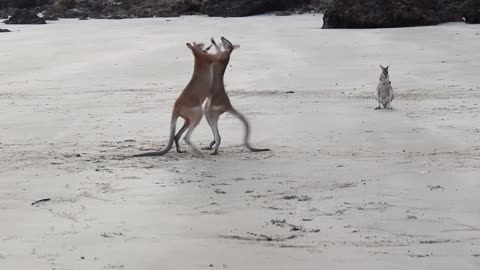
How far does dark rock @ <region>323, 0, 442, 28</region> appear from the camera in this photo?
18703mm

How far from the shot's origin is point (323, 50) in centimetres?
1413

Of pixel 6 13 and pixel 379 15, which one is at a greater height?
pixel 379 15

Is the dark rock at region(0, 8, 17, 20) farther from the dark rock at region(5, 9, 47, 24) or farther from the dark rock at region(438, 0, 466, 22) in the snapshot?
the dark rock at region(438, 0, 466, 22)

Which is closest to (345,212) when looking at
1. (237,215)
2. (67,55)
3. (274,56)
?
(237,215)

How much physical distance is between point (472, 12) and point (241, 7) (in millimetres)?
7100

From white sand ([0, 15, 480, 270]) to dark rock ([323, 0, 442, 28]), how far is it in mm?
5756

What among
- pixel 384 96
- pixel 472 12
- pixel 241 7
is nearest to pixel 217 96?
pixel 384 96

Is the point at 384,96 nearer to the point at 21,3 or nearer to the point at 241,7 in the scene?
the point at 241,7

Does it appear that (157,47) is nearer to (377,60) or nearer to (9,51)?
(9,51)

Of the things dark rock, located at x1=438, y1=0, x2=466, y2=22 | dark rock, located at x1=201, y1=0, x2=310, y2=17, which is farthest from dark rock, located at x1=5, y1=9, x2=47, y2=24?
dark rock, located at x1=438, y1=0, x2=466, y2=22

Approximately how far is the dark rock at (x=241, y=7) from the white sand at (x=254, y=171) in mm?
11326

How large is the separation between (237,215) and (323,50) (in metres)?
9.44

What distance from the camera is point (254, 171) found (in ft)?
20.2

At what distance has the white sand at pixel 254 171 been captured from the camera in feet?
14.3
